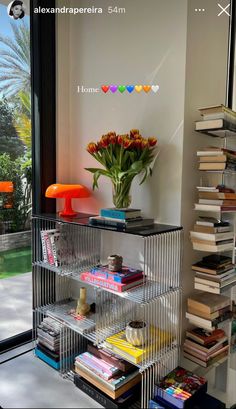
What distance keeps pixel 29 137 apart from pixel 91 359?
52.8 inches

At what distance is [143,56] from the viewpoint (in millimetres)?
1636

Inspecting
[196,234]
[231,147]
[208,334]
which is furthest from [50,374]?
[231,147]

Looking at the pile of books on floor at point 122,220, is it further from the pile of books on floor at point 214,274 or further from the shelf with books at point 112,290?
the pile of books on floor at point 214,274

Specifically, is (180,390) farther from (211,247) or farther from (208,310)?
(211,247)

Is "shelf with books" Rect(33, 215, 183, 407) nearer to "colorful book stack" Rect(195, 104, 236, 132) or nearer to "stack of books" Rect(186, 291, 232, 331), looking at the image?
"stack of books" Rect(186, 291, 232, 331)

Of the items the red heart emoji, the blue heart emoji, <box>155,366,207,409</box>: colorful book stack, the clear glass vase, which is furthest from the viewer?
the red heart emoji

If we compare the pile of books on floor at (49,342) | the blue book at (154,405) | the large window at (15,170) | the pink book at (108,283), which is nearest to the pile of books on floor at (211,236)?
the pink book at (108,283)

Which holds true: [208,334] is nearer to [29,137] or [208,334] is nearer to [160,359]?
[160,359]

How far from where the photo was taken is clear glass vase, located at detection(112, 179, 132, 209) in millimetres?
1566

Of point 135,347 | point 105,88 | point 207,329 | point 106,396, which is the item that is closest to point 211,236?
point 207,329

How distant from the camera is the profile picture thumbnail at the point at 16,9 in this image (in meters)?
1.77

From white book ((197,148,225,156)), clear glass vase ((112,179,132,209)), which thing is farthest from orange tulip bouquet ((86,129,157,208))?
white book ((197,148,225,156))

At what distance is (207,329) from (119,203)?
74cm

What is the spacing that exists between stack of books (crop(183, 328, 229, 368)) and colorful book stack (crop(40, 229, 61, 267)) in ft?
2.69
